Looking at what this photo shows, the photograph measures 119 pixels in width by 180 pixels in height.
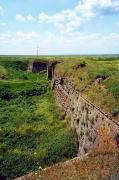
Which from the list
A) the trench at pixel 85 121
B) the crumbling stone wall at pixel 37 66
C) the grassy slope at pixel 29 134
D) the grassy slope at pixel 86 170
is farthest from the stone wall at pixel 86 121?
the crumbling stone wall at pixel 37 66

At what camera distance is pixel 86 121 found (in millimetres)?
15422

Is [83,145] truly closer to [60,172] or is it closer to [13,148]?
[13,148]

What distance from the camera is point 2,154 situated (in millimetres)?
15664

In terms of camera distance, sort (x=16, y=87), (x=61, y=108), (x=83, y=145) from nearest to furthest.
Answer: (x=83, y=145) → (x=61, y=108) → (x=16, y=87)

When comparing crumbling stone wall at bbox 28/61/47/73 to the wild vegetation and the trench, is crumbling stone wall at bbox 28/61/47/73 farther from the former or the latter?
the trench

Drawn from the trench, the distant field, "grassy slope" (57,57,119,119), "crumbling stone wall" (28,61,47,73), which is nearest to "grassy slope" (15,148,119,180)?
the trench

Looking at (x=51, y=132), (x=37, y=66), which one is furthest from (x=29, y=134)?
(x=37, y=66)

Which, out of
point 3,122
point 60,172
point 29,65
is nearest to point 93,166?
point 60,172

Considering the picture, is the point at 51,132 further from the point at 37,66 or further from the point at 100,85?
the point at 37,66

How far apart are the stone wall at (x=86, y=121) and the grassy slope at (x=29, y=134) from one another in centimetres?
64

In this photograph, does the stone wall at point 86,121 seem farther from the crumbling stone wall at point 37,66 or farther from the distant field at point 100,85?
the crumbling stone wall at point 37,66

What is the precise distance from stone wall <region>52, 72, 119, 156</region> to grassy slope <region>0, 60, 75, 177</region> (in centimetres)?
64

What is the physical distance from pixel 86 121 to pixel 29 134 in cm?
385

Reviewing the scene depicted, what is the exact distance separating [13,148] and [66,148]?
2557 millimetres
